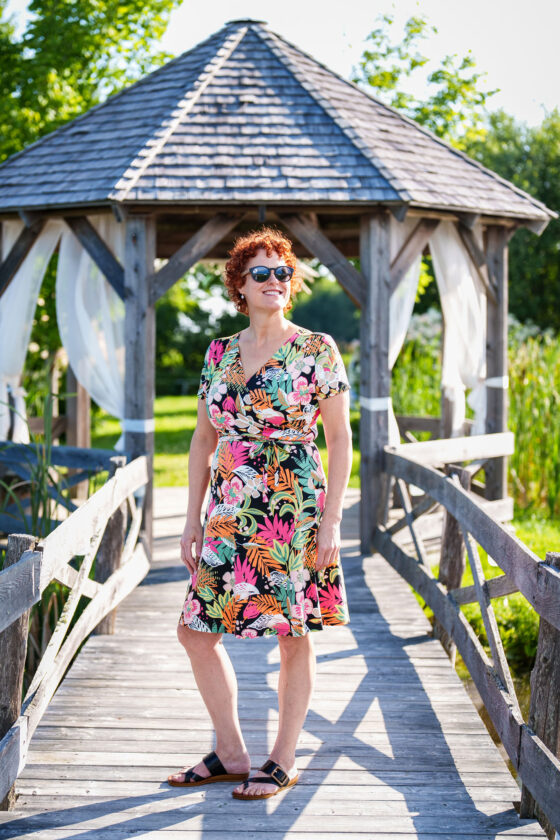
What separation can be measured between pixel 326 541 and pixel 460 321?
15.3 ft

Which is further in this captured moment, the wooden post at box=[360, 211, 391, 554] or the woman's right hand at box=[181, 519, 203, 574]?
the wooden post at box=[360, 211, 391, 554]

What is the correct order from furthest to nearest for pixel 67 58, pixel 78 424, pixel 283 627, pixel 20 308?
pixel 67 58, pixel 78 424, pixel 20 308, pixel 283 627

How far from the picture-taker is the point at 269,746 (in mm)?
3541

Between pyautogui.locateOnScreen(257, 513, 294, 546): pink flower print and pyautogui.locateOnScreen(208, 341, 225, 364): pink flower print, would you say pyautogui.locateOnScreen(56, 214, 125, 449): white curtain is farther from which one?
pyautogui.locateOnScreen(257, 513, 294, 546): pink flower print

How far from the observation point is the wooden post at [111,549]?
191 inches

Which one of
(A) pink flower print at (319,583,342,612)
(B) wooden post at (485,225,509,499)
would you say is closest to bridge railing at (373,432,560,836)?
(A) pink flower print at (319,583,342,612)

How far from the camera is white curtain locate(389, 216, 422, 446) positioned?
21.9ft

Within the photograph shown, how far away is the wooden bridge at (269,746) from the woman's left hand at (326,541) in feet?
2.72

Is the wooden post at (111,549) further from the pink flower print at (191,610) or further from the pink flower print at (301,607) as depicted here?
the pink flower print at (301,607)

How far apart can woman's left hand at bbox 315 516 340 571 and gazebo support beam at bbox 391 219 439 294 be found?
391 cm

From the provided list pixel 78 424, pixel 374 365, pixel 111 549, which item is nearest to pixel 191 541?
pixel 111 549

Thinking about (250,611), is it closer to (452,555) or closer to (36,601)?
(36,601)

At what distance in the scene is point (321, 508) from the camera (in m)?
3.00

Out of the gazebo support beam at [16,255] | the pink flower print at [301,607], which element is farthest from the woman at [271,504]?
the gazebo support beam at [16,255]
